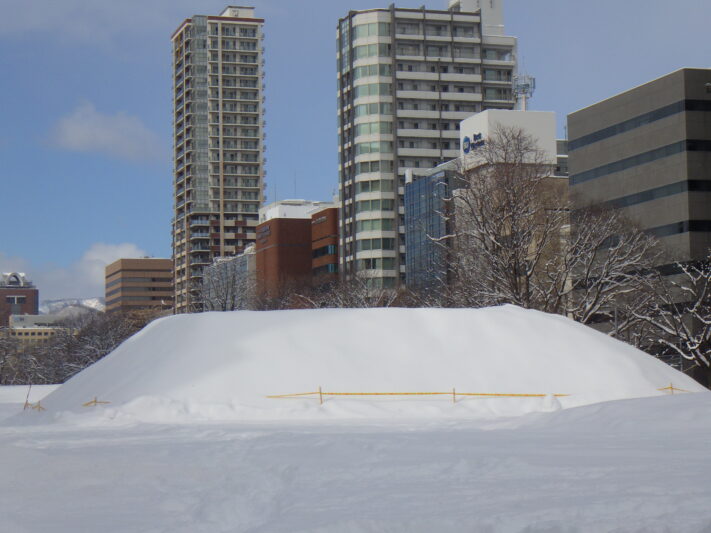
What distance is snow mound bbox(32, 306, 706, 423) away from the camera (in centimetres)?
2638

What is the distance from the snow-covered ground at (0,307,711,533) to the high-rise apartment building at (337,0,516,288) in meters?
103

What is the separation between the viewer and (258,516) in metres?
11.2

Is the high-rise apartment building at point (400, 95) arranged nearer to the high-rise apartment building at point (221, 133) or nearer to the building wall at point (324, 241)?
the building wall at point (324, 241)

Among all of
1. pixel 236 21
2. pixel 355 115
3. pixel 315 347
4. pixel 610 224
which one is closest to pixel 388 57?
pixel 355 115

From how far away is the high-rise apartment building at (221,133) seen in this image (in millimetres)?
190875

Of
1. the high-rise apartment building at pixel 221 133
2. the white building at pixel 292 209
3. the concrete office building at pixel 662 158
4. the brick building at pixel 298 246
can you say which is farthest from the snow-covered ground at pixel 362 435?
the high-rise apartment building at pixel 221 133

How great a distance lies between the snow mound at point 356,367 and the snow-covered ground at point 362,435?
→ 67mm

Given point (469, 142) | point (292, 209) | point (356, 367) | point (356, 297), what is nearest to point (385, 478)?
point (356, 367)

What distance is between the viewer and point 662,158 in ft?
291

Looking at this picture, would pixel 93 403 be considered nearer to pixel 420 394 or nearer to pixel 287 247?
pixel 420 394

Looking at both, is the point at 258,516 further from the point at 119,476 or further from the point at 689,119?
the point at 689,119

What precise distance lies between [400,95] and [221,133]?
200 feet

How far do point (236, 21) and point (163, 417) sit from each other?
173303mm

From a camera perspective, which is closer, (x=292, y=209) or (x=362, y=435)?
(x=362, y=435)
